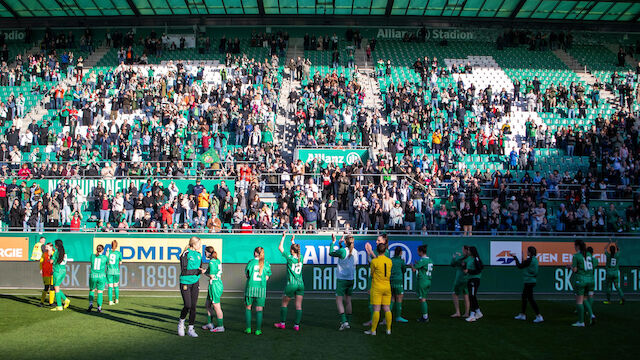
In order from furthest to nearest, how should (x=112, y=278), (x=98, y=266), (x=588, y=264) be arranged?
(x=112, y=278) < (x=98, y=266) < (x=588, y=264)

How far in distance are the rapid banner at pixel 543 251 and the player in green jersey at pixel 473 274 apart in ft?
20.5

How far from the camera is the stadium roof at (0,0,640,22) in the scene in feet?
144

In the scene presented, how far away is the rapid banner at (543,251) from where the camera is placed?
72.4ft

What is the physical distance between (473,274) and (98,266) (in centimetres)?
989

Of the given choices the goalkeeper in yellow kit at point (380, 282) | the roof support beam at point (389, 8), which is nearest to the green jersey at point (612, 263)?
the goalkeeper in yellow kit at point (380, 282)

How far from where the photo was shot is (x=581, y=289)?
50.5ft

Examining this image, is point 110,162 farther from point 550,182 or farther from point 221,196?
point 550,182

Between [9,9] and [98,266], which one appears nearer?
[98,266]

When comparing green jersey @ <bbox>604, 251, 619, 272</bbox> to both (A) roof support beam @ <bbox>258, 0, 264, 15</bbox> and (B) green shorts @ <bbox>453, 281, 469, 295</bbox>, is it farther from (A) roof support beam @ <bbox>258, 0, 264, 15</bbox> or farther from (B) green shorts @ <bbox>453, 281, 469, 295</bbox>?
(A) roof support beam @ <bbox>258, 0, 264, 15</bbox>

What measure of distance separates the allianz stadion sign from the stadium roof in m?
1.15

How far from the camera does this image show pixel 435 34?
46.4 m

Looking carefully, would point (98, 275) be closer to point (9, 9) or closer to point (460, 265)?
point (460, 265)

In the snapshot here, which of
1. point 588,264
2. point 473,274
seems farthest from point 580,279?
point 473,274

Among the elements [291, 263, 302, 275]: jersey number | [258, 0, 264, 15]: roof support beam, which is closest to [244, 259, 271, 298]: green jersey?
[291, 263, 302, 275]: jersey number
